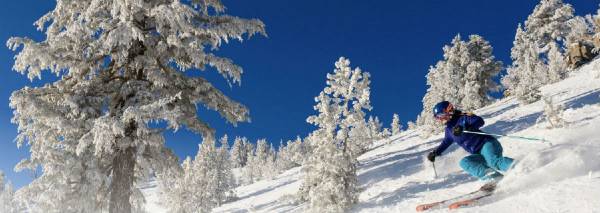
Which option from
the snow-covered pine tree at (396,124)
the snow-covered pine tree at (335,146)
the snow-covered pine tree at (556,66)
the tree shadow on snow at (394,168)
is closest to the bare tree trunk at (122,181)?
the snow-covered pine tree at (335,146)

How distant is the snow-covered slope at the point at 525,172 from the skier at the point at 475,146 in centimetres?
42

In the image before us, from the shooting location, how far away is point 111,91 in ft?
36.4

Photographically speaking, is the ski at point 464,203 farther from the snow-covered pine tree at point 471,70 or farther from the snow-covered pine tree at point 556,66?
the snow-covered pine tree at point 556,66

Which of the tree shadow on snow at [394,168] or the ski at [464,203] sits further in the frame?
the tree shadow on snow at [394,168]

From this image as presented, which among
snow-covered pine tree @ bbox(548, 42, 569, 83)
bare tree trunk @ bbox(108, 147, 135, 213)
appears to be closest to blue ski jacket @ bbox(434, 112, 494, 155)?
bare tree trunk @ bbox(108, 147, 135, 213)

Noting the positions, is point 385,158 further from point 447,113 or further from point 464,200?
point 464,200

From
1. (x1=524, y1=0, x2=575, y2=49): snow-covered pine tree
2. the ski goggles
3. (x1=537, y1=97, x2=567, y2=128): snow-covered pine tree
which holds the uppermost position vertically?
(x1=524, y1=0, x2=575, y2=49): snow-covered pine tree

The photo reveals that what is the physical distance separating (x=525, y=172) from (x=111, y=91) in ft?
31.5

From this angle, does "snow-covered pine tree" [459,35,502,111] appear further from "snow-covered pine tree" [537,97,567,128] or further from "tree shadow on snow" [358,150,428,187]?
"snow-covered pine tree" [537,97,567,128]

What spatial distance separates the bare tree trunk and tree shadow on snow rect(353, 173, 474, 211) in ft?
22.0

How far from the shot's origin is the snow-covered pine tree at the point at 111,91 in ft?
33.0

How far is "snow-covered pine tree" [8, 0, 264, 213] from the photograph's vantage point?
396 inches

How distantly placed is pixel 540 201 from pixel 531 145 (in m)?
9.53

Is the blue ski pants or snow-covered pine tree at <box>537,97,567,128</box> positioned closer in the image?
the blue ski pants
